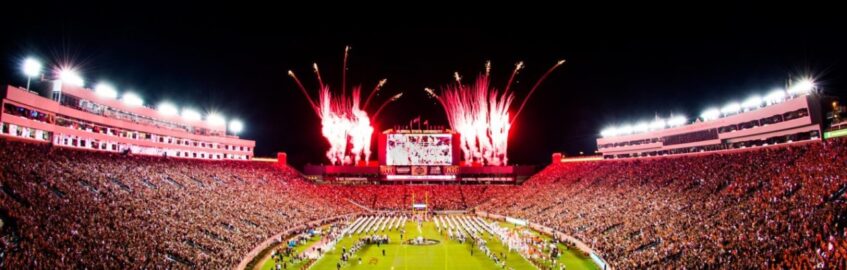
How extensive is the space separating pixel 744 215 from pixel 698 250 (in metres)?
5.27

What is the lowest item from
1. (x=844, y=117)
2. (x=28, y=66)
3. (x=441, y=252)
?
(x=441, y=252)

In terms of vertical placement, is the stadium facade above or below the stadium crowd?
above

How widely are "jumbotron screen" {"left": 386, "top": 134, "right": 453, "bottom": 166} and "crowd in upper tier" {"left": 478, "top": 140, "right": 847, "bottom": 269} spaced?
27.7 metres

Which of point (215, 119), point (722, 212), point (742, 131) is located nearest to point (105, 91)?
point (215, 119)

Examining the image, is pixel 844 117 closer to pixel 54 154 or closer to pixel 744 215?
pixel 744 215

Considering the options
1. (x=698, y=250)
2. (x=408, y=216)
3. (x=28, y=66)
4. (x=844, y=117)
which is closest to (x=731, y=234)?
(x=698, y=250)

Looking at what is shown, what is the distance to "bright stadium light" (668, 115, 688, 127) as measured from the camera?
71438 millimetres

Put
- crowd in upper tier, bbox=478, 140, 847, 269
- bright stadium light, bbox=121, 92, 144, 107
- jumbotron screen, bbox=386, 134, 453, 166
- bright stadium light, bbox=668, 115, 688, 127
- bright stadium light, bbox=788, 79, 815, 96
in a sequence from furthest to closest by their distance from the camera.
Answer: jumbotron screen, bbox=386, 134, 453, 166, bright stadium light, bbox=668, 115, 688, 127, bright stadium light, bbox=121, 92, 144, 107, bright stadium light, bbox=788, 79, 815, 96, crowd in upper tier, bbox=478, 140, 847, 269

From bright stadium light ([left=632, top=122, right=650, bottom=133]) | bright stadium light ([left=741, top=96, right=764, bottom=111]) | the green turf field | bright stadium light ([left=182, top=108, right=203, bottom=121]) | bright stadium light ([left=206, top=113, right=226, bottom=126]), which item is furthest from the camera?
bright stadium light ([left=206, top=113, right=226, bottom=126])

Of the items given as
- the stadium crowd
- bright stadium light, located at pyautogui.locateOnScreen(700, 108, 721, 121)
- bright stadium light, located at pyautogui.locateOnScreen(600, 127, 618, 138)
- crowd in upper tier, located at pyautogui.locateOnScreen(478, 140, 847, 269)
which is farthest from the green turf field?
bright stadium light, located at pyautogui.locateOnScreen(600, 127, 618, 138)

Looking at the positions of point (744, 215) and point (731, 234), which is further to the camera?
point (744, 215)

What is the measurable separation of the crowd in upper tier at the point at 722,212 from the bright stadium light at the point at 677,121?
13.6 metres

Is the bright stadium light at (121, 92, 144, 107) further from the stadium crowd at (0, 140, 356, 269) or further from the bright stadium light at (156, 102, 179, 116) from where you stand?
the stadium crowd at (0, 140, 356, 269)

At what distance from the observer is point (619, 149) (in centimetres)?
8538
